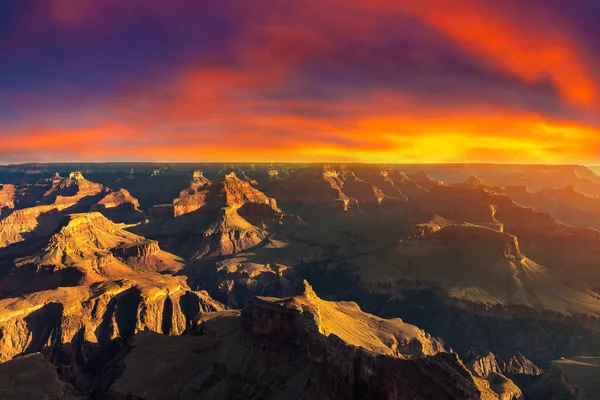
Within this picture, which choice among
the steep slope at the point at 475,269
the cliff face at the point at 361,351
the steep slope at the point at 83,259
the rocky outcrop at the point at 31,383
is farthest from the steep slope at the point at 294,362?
the steep slope at the point at 83,259

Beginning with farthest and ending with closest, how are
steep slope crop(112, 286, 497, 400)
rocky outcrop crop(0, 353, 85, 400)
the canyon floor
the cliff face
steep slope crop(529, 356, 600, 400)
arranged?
steep slope crop(529, 356, 600, 400) < rocky outcrop crop(0, 353, 85, 400) < the canyon floor < steep slope crop(112, 286, 497, 400) < the cliff face

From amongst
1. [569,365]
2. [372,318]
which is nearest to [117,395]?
[372,318]

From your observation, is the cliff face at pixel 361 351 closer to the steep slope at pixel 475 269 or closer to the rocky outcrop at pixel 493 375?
the rocky outcrop at pixel 493 375

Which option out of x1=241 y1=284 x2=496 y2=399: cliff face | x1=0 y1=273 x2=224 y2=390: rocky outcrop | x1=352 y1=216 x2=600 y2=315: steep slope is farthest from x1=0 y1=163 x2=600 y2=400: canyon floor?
x1=352 y1=216 x2=600 y2=315: steep slope

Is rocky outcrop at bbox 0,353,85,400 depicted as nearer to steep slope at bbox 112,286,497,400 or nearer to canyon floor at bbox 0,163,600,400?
canyon floor at bbox 0,163,600,400

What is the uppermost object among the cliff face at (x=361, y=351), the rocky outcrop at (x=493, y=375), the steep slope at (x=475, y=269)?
the cliff face at (x=361, y=351)
